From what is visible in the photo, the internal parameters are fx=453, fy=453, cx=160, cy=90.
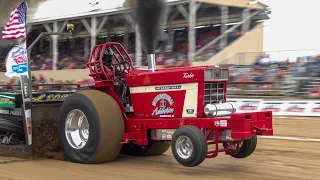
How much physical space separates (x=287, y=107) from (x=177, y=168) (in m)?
7.95

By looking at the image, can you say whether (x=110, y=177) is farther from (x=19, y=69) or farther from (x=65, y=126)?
(x=19, y=69)

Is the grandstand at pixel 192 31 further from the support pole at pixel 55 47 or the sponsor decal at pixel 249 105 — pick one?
the sponsor decal at pixel 249 105

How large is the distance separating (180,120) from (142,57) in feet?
49.6

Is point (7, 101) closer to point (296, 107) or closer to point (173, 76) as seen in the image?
point (173, 76)

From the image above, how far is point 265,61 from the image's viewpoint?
16.5 m

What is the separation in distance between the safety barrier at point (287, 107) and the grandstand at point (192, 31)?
4179 millimetres

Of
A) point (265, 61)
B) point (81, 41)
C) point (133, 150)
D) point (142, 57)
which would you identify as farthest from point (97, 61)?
point (81, 41)

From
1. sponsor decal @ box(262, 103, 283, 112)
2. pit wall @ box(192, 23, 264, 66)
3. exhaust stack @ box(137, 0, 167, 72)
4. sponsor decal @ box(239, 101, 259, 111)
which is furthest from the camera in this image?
pit wall @ box(192, 23, 264, 66)

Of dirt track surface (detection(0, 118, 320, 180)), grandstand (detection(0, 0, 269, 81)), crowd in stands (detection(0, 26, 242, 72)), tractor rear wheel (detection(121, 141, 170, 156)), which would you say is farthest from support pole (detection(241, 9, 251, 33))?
tractor rear wheel (detection(121, 141, 170, 156))

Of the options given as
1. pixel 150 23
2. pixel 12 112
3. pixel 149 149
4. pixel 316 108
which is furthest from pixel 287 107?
pixel 12 112

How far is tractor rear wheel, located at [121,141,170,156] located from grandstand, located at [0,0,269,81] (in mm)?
11035

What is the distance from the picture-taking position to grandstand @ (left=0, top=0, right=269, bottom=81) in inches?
778

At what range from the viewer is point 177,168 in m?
5.68

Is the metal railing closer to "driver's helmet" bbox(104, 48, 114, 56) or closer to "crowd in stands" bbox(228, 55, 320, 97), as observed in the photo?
"crowd in stands" bbox(228, 55, 320, 97)
